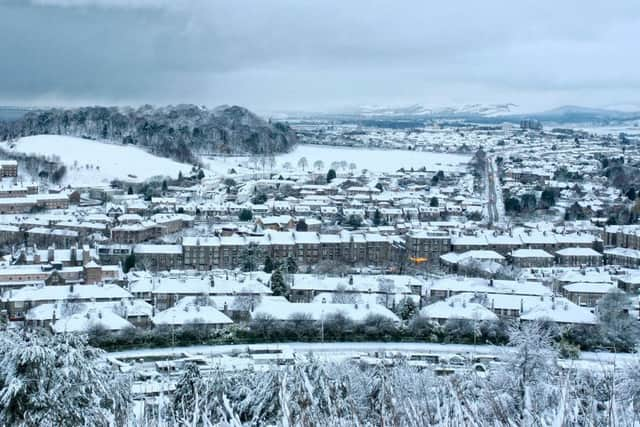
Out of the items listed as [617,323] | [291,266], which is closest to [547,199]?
[291,266]

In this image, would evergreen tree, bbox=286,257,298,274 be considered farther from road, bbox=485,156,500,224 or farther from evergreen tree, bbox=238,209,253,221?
road, bbox=485,156,500,224

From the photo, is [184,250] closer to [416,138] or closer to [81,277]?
[81,277]

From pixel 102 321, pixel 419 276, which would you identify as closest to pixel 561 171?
pixel 419 276

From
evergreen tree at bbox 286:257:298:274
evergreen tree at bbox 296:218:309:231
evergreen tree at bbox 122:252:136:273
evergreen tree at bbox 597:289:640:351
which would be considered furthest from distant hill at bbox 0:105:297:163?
evergreen tree at bbox 597:289:640:351

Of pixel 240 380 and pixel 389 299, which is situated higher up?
pixel 240 380

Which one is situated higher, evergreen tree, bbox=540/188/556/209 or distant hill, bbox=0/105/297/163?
distant hill, bbox=0/105/297/163

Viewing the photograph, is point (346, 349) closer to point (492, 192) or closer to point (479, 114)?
point (492, 192)
